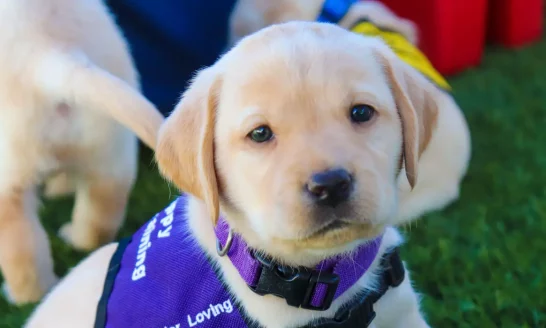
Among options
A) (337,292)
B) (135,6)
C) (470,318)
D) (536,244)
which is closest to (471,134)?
(536,244)

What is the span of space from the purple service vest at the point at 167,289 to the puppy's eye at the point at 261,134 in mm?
539

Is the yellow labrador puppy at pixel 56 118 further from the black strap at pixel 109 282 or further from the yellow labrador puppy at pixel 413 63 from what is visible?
the yellow labrador puppy at pixel 413 63

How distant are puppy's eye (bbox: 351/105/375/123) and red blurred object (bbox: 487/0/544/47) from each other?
465 centimetres

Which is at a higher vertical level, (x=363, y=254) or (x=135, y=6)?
(x=363, y=254)

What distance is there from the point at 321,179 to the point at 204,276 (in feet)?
2.27

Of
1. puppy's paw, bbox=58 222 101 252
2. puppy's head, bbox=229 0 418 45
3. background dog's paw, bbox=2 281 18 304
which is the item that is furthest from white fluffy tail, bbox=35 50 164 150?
puppy's head, bbox=229 0 418 45

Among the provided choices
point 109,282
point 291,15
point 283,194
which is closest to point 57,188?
point 291,15

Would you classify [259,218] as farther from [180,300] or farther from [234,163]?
[180,300]

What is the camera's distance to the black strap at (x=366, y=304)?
2.03m

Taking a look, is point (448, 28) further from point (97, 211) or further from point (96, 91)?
point (96, 91)

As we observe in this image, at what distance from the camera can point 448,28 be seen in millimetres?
5410

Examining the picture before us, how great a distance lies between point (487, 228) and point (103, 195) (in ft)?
6.31

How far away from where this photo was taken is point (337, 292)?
2029 mm

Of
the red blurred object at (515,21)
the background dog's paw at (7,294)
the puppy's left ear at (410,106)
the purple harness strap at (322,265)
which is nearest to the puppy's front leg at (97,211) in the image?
the background dog's paw at (7,294)
